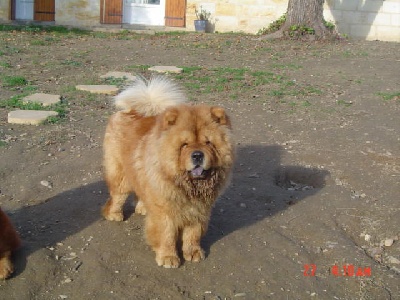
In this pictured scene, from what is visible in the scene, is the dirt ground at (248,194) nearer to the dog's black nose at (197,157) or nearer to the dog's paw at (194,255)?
the dog's paw at (194,255)

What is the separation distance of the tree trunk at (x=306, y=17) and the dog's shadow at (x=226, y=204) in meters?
9.40

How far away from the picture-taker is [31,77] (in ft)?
35.1

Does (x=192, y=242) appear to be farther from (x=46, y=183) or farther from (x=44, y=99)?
(x=44, y=99)

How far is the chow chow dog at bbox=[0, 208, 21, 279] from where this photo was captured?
411cm

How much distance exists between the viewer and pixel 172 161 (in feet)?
13.4

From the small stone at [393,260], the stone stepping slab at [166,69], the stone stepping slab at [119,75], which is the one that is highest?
the stone stepping slab at [166,69]

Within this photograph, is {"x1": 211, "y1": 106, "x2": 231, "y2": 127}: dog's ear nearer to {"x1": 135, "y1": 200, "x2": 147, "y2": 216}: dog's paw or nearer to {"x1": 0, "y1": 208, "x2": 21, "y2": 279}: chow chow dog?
{"x1": 135, "y1": 200, "x2": 147, "y2": 216}: dog's paw

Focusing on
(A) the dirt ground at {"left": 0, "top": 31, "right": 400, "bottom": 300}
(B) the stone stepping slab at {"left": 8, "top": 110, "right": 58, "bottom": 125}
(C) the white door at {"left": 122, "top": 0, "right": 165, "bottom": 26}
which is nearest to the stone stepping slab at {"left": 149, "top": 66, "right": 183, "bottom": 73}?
(A) the dirt ground at {"left": 0, "top": 31, "right": 400, "bottom": 300}

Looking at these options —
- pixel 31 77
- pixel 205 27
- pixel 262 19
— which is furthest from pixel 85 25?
pixel 31 77

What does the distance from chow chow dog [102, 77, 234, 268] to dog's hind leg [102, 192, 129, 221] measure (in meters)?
0.22

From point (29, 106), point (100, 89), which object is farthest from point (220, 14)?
point (29, 106)

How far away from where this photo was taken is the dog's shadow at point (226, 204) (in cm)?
496

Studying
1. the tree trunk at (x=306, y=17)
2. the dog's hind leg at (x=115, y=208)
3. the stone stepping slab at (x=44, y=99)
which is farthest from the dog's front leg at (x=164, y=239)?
the tree trunk at (x=306, y=17)
